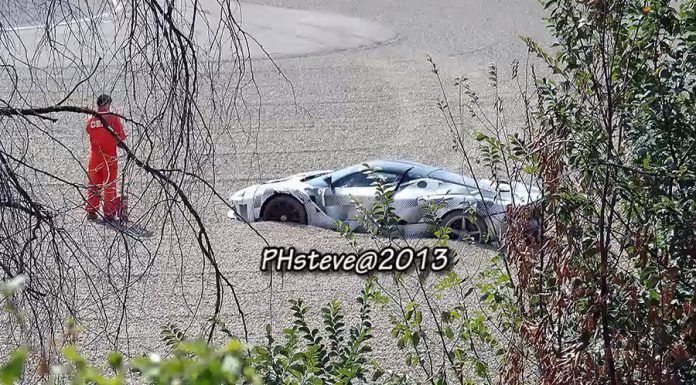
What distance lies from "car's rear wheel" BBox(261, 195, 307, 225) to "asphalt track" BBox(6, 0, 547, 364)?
0.77 ft

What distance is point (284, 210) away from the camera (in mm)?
14891

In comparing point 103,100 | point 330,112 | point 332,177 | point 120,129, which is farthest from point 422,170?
point 120,129

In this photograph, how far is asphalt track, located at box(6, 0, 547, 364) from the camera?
12.2m

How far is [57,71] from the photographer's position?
5027mm

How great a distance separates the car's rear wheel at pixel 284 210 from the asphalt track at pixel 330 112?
234mm

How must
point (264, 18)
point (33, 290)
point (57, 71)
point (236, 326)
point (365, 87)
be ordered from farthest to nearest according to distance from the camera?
point (264, 18)
point (365, 87)
point (236, 326)
point (57, 71)
point (33, 290)

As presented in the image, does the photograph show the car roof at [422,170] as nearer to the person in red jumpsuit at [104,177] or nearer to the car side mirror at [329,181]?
the car side mirror at [329,181]

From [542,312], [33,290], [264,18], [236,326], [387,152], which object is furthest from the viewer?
[264,18]

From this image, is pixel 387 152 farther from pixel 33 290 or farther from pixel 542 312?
pixel 33 290

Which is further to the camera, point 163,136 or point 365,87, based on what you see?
point 365,87

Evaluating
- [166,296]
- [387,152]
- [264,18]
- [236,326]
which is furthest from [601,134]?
[264,18]

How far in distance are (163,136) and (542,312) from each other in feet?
6.77

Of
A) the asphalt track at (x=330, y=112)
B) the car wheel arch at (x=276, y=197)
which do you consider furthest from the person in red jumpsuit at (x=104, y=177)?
the car wheel arch at (x=276, y=197)

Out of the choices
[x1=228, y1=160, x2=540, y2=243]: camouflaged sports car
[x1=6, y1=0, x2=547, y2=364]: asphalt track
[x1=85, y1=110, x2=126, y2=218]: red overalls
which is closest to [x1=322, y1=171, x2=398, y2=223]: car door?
[x1=228, y1=160, x2=540, y2=243]: camouflaged sports car
